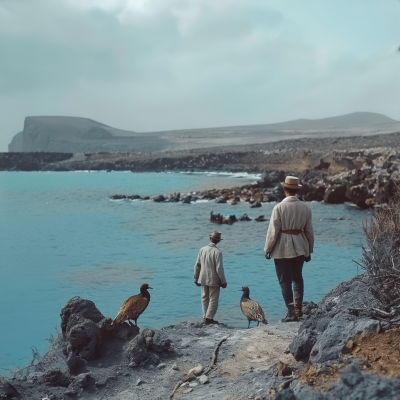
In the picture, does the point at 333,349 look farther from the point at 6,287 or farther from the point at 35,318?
the point at 6,287

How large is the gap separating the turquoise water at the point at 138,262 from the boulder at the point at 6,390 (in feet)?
12.6

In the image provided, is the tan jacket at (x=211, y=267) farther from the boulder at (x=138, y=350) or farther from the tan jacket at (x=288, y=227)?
the boulder at (x=138, y=350)

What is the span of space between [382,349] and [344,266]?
34.2 ft

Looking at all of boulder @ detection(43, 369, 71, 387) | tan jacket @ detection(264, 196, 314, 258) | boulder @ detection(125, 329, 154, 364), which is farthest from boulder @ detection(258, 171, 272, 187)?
boulder @ detection(43, 369, 71, 387)

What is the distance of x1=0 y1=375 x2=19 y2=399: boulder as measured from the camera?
14.7 ft

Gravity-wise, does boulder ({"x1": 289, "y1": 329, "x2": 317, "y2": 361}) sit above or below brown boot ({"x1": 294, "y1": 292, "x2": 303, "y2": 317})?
above

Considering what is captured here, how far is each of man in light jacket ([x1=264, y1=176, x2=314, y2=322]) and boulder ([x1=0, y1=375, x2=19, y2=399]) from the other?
282 centimetres

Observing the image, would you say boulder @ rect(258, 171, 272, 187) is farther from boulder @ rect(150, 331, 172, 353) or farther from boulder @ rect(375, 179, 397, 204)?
boulder @ rect(150, 331, 172, 353)

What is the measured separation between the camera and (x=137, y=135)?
5443 inches

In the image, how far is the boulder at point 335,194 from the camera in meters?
23.7

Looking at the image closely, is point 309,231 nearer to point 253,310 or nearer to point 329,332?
point 253,310

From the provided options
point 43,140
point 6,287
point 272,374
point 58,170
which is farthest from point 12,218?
point 43,140

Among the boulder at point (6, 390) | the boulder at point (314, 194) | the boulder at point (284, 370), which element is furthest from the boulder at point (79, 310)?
the boulder at point (314, 194)

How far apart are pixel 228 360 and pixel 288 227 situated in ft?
5.26
